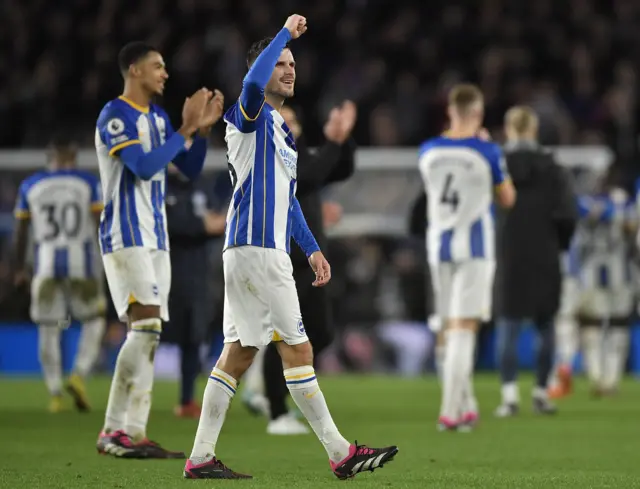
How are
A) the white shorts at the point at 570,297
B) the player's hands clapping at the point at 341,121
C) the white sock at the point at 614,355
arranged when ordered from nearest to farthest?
1. the player's hands clapping at the point at 341,121
2. the white sock at the point at 614,355
3. the white shorts at the point at 570,297

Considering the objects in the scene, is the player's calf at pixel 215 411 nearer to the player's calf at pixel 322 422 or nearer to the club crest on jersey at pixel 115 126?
the player's calf at pixel 322 422

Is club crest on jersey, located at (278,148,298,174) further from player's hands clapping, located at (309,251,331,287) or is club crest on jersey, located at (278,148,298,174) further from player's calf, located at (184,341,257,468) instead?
player's calf, located at (184,341,257,468)

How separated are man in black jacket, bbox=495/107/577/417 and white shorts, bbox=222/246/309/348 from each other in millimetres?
5175

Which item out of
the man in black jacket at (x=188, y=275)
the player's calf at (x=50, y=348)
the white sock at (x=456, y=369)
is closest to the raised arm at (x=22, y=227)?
the player's calf at (x=50, y=348)

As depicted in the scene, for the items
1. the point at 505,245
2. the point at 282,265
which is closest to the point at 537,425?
the point at 505,245

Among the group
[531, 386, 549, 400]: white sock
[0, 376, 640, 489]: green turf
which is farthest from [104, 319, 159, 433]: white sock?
[531, 386, 549, 400]: white sock

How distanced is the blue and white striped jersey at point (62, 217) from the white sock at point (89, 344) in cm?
46

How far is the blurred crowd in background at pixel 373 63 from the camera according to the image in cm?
1830

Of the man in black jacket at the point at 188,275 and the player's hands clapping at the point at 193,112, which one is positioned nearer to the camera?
the player's hands clapping at the point at 193,112

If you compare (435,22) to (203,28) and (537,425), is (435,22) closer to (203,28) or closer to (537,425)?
(203,28)

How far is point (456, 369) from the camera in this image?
8.73 meters

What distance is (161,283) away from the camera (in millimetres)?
6887

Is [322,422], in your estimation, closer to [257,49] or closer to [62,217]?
[257,49]

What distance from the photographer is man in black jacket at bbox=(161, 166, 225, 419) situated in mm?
10031
